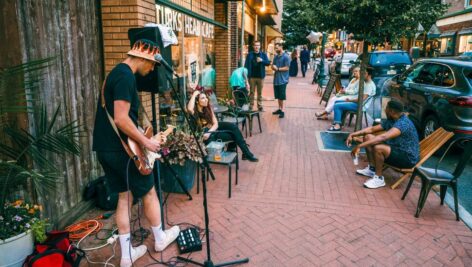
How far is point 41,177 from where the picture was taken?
278 cm

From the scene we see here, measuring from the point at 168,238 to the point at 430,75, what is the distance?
6.34 m

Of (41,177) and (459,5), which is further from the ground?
(459,5)

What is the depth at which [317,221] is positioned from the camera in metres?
4.18

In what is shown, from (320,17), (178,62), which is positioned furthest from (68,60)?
(320,17)

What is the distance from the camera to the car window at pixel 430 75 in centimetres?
700

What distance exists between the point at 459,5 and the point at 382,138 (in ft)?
90.0

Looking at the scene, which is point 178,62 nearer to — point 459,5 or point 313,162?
point 313,162

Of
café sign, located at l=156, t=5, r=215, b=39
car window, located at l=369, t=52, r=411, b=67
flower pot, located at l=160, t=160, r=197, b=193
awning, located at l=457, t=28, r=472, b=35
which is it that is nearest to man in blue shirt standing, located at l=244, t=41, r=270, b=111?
café sign, located at l=156, t=5, r=215, b=39

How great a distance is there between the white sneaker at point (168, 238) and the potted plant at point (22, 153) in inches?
40.1

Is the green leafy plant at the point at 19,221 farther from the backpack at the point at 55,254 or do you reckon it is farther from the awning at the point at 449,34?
the awning at the point at 449,34

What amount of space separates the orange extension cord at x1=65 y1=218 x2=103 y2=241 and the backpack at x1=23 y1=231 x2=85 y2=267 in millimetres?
352

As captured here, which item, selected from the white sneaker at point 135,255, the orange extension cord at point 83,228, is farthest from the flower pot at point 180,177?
the white sneaker at point 135,255

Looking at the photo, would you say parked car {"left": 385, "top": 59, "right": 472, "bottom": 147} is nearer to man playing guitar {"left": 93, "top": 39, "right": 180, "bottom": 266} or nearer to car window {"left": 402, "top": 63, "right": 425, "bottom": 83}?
car window {"left": 402, "top": 63, "right": 425, "bottom": 83}

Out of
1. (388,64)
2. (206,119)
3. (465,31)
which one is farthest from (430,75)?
(465,31)
